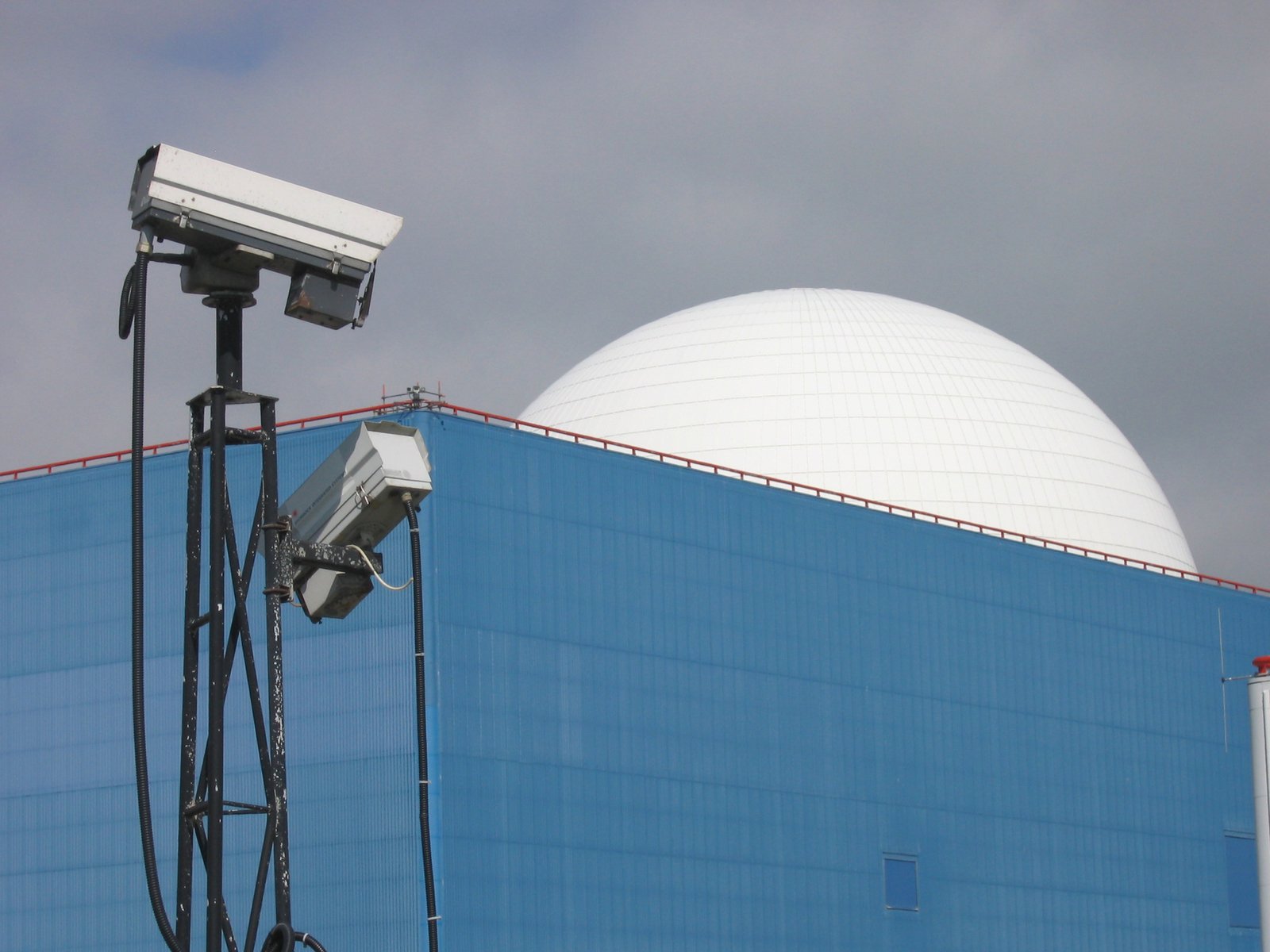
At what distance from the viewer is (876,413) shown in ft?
152

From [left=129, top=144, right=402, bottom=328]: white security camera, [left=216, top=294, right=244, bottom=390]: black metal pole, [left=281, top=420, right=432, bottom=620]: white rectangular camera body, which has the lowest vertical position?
[left=281, top=420, right=432, bottom=620]: white rectangular camera body

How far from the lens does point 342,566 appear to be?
13781 millimetres

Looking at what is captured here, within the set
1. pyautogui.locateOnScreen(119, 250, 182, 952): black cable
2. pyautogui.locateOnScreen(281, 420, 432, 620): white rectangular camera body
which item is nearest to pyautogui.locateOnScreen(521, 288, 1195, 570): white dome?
pyautogui.locateOnScreen(281, 420, 432, 620): white rectangular camera body

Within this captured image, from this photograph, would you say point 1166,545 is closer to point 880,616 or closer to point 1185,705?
point 1185,705

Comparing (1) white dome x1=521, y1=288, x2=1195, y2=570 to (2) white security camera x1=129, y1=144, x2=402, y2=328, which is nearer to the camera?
(2) white security camera x1=129, y1=144, x2=402, y2=328

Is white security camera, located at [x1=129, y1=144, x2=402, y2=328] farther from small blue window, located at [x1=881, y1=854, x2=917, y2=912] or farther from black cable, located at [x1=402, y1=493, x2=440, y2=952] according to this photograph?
small blue window, located at [x1=881, y1=854, x2=917, y2=912]

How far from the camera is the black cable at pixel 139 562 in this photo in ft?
40.6

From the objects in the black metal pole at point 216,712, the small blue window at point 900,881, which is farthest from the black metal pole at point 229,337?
the small blue window at point 900,881

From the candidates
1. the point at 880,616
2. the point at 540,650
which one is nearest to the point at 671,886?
the point at 540,650

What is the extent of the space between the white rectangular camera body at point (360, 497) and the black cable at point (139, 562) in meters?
1.33

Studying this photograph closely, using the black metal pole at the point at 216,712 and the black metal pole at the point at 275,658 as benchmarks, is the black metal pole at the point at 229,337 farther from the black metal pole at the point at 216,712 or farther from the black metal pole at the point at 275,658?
Answer: the black metal pole at the point at 216,712

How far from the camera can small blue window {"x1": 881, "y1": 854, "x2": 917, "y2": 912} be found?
123 feet

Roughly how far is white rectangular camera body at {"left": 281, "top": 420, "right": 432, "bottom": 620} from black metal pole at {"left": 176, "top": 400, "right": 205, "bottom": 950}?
28.0 inches

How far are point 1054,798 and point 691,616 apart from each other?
37.3ft
